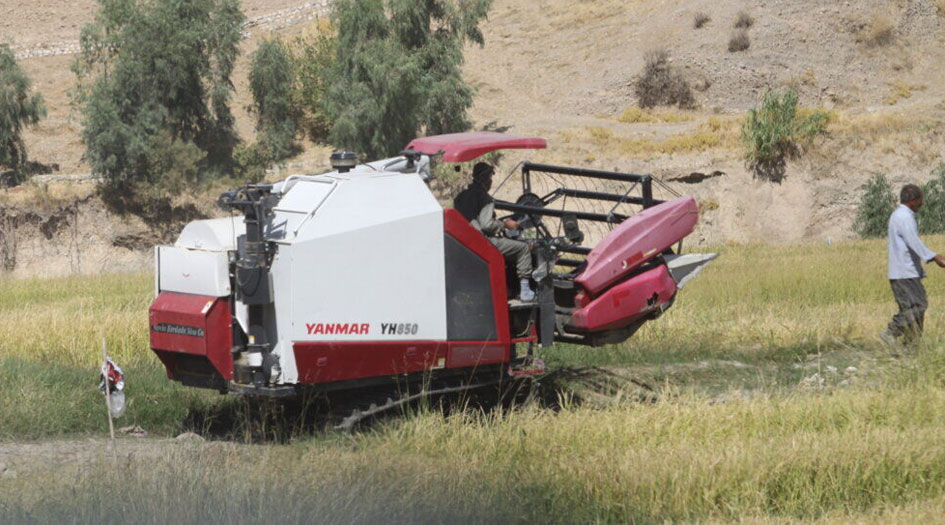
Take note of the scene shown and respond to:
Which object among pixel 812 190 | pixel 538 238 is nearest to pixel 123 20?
pixel 812 190

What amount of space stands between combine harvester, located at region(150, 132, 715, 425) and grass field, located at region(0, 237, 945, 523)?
56 cm

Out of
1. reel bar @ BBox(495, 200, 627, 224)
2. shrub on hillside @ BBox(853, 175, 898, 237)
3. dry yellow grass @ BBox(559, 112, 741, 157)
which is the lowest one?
shrub on hillside @ BBox(853, 175, 898, 237)

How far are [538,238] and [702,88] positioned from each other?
131ft

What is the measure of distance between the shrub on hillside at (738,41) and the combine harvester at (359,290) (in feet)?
137

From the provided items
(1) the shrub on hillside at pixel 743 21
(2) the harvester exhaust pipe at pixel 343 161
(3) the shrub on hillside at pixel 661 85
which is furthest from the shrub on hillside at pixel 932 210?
(2) the harvester exhaust pipe at pixel 343 161

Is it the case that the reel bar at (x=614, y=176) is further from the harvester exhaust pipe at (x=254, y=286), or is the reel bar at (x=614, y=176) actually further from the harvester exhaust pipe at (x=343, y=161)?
the harvester exhaust pipe at (x=254, y=286)

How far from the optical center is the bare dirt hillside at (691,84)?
39781 mm

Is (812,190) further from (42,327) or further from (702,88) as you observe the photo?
(42,327)

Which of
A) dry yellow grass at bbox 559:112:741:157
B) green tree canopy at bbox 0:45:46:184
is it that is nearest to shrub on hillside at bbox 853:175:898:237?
dry yellow grass at bbox 559:112:741:157

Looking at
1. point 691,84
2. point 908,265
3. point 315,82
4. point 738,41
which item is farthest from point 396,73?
point 908,265

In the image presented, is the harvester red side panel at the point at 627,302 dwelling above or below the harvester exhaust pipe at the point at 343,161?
below

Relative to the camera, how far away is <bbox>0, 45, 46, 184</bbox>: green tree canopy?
41.9 m

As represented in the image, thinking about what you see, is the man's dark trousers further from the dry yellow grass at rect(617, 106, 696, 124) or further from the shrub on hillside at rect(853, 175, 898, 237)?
the dry yellow grass at rect(617, 106, 696, 124)

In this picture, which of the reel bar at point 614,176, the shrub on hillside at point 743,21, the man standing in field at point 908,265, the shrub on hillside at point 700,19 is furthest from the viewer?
the shrub on hillside at point 700,19
